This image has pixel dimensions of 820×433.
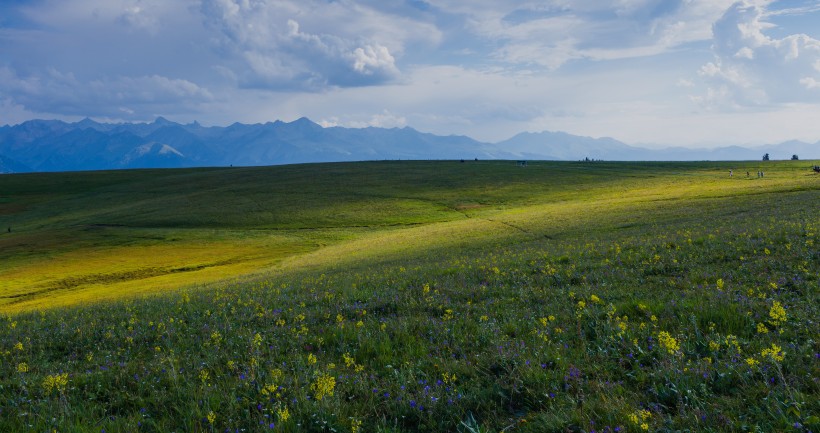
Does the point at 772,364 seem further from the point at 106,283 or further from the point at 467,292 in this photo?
the point at 106,283

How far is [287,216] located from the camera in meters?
98.2

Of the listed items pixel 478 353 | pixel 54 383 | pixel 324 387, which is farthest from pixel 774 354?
pixel 54 383

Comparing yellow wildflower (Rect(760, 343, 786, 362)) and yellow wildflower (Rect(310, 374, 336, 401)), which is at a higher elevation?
yellow wildflower (Rect(760, 343, 786, 362))

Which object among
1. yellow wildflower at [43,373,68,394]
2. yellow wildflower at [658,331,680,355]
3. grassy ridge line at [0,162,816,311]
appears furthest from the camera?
grassy ridge line at [0,162,816,311]

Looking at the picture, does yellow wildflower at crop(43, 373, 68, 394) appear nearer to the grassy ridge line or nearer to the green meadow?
the green meadow

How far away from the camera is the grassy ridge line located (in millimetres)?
52881

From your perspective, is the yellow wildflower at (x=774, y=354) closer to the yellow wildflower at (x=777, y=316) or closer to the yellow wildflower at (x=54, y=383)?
the yellow wildflower at (x=777, y=316)

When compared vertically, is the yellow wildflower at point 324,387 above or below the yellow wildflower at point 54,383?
above

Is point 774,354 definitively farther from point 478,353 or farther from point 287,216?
point 287,216

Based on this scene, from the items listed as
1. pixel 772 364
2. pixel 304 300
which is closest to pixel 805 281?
pixel 772 364

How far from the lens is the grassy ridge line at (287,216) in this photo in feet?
173

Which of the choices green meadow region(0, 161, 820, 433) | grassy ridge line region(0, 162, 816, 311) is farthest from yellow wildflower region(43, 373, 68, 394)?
grassy ridge line region(0, 162, 816, 311)

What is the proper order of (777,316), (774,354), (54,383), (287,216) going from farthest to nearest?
(287,216)
(54,383)
(777,316)
(774,354)

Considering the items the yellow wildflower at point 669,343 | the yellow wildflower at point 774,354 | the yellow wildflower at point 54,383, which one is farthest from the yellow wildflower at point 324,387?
the yellow wildflower at point 774,354
